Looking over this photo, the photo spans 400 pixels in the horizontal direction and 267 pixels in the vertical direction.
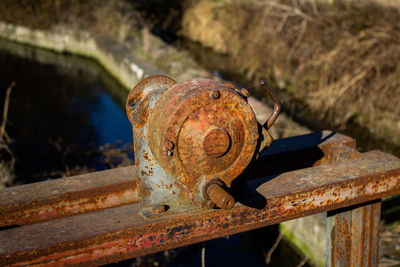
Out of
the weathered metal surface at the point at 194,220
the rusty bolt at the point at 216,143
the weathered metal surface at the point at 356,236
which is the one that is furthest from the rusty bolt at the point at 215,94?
the weathered metal surface at the point at 356,236

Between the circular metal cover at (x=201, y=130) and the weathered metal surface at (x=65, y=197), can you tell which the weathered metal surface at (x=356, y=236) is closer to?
the circular metal cover at (x=201, y=130)

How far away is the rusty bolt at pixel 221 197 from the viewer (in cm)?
143

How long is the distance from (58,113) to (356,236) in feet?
18.9

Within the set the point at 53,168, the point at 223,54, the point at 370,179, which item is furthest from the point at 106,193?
the point at 223,54

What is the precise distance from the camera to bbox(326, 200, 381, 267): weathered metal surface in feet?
6.73

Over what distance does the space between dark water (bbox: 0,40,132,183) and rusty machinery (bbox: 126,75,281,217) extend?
3.18 meters

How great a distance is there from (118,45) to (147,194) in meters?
8.04

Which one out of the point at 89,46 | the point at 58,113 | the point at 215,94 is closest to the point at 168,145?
the point at 215,94

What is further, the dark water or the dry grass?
the dry grass

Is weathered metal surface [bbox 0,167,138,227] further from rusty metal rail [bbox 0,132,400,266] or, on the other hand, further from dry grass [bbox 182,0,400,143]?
dry grass [bbox 182,0,400,143]

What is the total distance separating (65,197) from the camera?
1.75 metres

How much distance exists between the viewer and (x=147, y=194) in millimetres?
1589

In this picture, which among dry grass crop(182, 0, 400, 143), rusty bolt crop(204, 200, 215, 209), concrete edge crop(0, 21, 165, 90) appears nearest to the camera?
rusty bolt crop(204, 200, 215, 209)

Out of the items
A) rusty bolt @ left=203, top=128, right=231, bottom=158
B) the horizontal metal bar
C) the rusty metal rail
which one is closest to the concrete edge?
the horizontal metal bar
